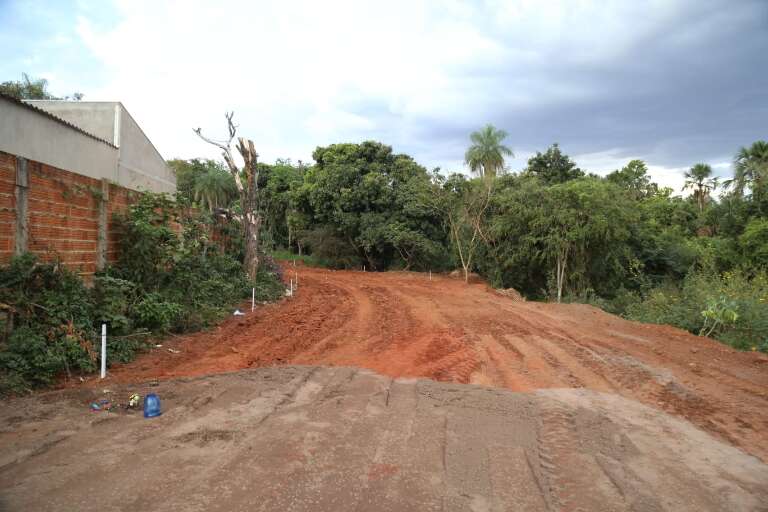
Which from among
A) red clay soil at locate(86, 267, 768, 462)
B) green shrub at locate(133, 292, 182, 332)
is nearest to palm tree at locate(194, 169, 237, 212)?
red clay soil at locate(86, 267, 768, 462)

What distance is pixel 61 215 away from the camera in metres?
6.44

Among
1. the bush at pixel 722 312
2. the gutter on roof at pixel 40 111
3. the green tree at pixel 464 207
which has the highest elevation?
the gutter on roof at pixel 40 111

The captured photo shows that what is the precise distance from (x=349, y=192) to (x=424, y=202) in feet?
14.6

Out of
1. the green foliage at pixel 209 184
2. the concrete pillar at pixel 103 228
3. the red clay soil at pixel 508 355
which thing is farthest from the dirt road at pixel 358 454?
the green foliage at pixel 209 184

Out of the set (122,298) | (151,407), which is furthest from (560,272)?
(151,407)

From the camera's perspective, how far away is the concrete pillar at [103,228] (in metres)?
7.33

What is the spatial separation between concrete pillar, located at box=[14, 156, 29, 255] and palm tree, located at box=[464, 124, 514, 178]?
2694 centimetres

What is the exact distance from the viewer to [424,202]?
78.5 ft

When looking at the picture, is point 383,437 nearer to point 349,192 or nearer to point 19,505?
point 19,505

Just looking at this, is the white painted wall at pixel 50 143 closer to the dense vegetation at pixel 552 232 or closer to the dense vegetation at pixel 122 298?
the dense vegetation at pixel 122 298

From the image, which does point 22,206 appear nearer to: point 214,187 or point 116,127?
point 116,127

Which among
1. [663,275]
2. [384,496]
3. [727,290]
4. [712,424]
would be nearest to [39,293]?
[384,496]

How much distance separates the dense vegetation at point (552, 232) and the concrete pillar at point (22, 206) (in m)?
10.7

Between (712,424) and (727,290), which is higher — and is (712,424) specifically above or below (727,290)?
below
